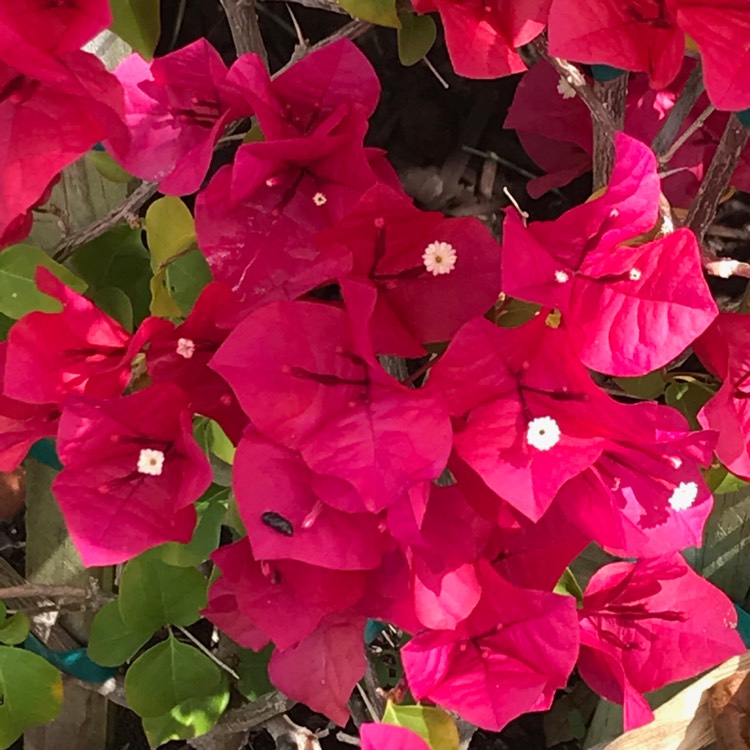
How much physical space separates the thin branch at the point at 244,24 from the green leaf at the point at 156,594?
0.46 metres

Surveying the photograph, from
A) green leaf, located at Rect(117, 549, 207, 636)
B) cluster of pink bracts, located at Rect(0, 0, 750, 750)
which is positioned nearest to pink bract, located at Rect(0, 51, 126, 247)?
cluster of pink bracts, located at Rect(0, 0, 750, 750)

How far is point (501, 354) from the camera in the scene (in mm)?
505

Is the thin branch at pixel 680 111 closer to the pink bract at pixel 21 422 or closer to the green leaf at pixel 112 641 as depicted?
the pink bract at pixel 21 422

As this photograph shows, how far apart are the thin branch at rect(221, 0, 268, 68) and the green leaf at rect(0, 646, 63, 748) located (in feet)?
1.95

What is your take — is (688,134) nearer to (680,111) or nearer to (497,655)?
(680,111)

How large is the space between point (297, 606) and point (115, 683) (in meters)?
0.67

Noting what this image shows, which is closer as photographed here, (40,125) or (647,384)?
(40,125)

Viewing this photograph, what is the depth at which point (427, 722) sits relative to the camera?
75cm

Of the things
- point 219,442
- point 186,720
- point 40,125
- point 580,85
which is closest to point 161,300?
point 219,442

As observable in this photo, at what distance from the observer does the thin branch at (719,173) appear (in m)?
0.62

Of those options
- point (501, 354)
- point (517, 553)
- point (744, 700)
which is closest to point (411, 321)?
point (501, 354)

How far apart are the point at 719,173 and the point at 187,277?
0.43 m

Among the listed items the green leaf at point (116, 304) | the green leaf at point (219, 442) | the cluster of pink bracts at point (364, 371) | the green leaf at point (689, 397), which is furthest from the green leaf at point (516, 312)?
the green leaf at point (116, 304)

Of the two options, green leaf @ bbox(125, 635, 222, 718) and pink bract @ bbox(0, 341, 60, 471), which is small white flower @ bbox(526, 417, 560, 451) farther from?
green leaf @ bbox(125, 635, 222, 718)
